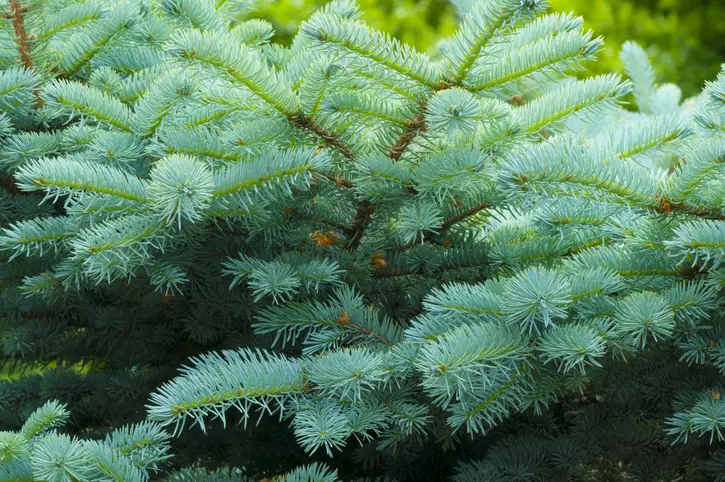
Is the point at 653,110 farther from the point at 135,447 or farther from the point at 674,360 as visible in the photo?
the point at 135,447

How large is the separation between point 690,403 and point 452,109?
466 mm

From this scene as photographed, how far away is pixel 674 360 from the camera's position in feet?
3.14

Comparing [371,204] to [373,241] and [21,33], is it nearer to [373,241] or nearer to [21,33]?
[373,241]

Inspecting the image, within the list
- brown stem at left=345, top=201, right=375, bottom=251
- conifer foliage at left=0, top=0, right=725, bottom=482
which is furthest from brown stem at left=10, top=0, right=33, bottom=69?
brown stem at left=345, top=201, right=375, bottom=251

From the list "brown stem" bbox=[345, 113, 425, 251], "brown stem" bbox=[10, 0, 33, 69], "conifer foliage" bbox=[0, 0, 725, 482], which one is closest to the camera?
"conifer foliage" bbox=[0, 0, 725, 482]

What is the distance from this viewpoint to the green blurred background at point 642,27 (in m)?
4.64

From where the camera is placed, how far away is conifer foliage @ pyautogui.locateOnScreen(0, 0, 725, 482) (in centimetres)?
82

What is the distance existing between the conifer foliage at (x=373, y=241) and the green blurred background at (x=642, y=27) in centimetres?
364

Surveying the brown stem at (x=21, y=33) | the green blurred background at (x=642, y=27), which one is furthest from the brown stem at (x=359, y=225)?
the green blurred background at (x=642, y=27)

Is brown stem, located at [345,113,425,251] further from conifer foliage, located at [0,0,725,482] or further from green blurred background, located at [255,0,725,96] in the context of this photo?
green blurred background, located at [255,0,725,96]

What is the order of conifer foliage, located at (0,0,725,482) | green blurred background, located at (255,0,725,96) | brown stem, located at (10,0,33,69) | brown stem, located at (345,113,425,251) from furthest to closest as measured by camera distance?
1. green blurred background, located at (255,0,725,96)
2. brown stem, located at (10,0,33,69)
3. brown stem, located at (345,113,425,251)
4. conifer foliage, located at (0,0,725,482)

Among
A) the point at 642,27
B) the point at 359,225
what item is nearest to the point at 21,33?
the point at 359,225

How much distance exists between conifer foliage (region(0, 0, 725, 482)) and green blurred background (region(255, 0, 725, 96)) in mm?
3638

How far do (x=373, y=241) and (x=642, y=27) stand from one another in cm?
456
